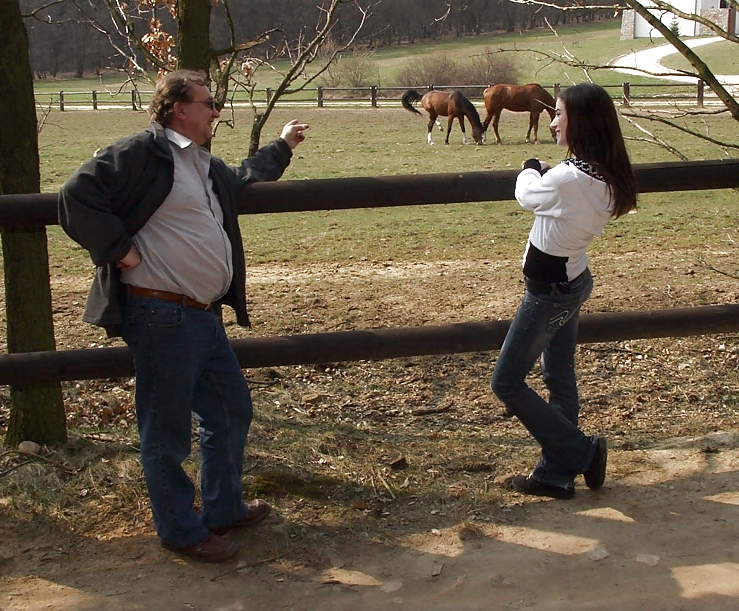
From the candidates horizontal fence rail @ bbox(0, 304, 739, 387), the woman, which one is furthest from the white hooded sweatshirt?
horizontal fence rail @ bbox(0, 304, 739, 387)

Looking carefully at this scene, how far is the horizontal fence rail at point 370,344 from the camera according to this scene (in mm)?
3639

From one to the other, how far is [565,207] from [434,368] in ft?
9.40

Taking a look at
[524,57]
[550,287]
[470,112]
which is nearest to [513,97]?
[470,112]

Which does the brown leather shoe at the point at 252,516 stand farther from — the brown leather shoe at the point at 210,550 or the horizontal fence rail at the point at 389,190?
the horizontal fence rail at the point at 389,190

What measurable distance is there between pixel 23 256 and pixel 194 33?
1.48m

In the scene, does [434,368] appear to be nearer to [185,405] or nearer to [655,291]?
[655,291]

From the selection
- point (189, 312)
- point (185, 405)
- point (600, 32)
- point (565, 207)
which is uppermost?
point (600, 32)

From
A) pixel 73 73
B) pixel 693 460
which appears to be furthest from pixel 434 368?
pixel 73 73

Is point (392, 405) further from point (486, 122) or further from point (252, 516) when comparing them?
point (486, 122)

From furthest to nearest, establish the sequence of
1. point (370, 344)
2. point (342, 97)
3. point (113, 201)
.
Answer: point (342, 97) < point (370, 344) < point (113, 201)

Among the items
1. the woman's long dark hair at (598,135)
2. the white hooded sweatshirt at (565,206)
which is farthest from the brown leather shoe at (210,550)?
the woman's long dark hair at (598,135)

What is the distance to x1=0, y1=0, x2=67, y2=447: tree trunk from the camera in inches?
151

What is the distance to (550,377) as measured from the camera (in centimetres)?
374

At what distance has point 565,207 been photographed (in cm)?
320
